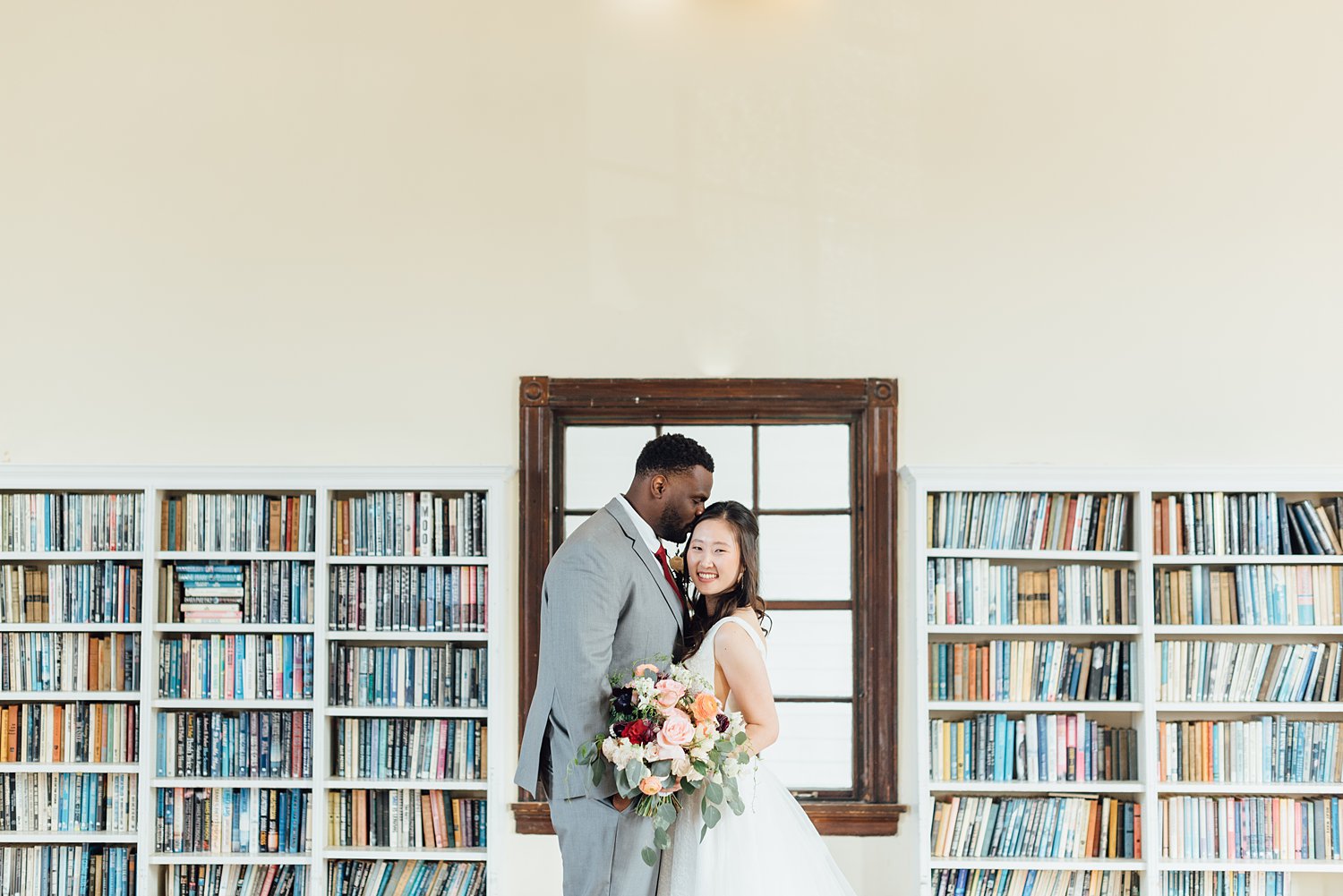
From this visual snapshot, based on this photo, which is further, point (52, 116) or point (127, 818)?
point (52, 116)

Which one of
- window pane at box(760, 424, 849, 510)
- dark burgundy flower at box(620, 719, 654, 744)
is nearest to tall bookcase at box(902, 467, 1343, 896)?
window pane at box(760, 424, 849, 510)

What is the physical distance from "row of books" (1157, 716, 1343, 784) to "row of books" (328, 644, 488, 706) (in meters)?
2.84

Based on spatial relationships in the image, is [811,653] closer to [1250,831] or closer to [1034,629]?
[1034,629]

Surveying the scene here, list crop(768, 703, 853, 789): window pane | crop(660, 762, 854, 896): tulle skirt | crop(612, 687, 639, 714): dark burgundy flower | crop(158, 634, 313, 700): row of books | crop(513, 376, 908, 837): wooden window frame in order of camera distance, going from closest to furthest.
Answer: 1. crop(612, 687, 639, 714): dark burgundy flower
2. crop(660, 762, 854, 896): tulle skirt
3. crop(158, 634, 313, 700): row of books
4. crop(513, 376, 908, 837): wooden window frame
5. crop(768, 703, 853, 789): window pane

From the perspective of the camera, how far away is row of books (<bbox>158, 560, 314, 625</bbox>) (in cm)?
486

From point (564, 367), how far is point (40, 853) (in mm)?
2937

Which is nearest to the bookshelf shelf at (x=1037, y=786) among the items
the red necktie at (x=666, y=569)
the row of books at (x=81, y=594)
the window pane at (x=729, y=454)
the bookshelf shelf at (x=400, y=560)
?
the window pane at (x=729, y=454)

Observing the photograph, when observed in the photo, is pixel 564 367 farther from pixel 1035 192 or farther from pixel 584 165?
pixel 1035 192

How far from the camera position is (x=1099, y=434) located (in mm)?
5055

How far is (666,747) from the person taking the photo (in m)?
3.25

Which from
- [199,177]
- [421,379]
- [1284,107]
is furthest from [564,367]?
Answer: [1284,107]

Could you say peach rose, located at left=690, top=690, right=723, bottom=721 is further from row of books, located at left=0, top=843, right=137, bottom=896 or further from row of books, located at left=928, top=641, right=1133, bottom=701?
row of books, located at left=0, top=843, right=137, bottom=896

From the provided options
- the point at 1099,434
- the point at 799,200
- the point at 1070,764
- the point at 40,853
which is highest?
the point at 799,200

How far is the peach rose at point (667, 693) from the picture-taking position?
3.29 meters
